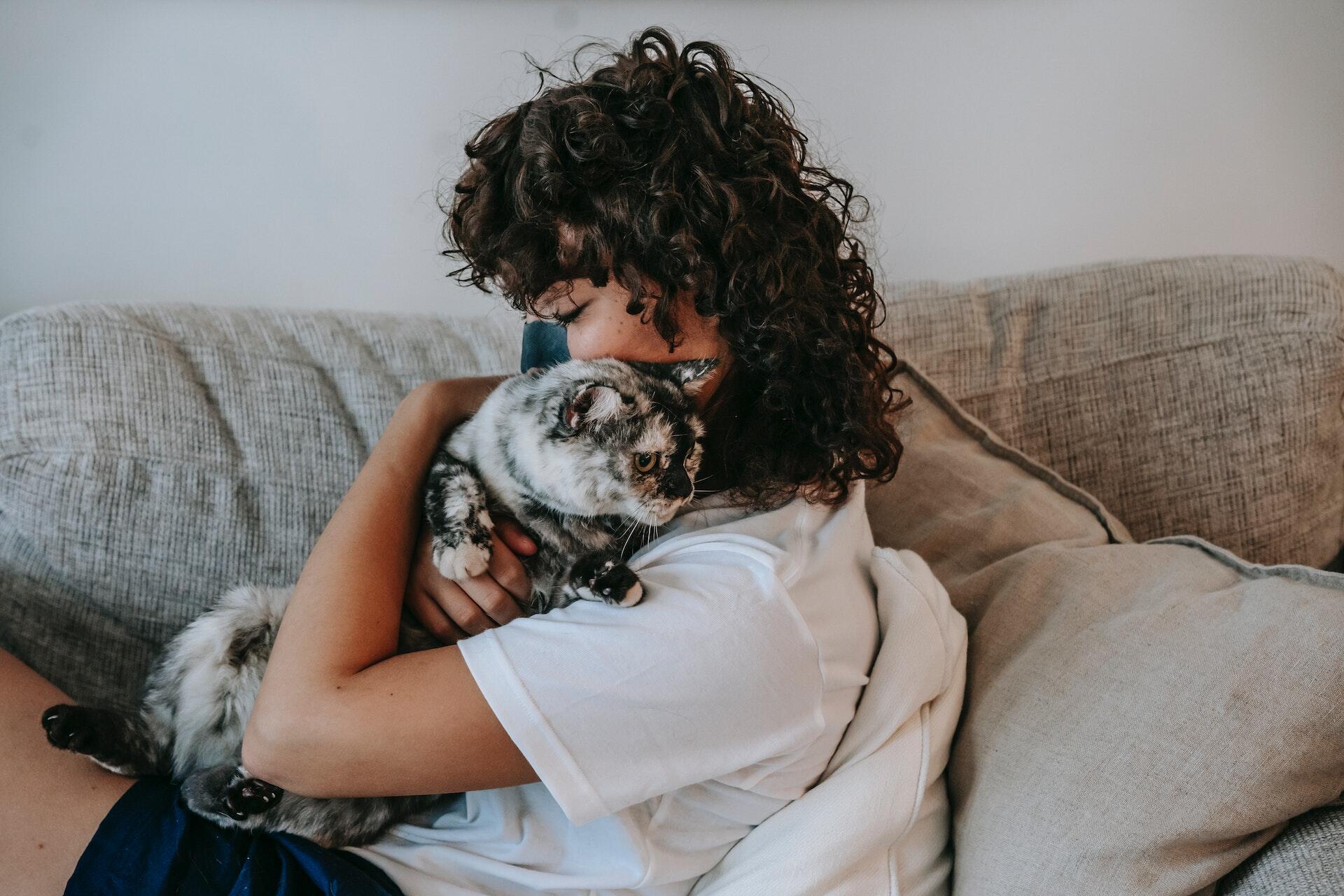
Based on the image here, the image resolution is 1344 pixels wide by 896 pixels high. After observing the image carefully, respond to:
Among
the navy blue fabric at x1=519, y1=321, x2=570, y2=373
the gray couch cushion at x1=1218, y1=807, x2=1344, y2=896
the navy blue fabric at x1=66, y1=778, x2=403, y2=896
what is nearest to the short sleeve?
the navy blue fabric at x1=66, y1=778, x2=403, y2=896

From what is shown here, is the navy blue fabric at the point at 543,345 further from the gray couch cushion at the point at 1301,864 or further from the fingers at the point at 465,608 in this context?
the gray couch cushion at the point at 1301,864

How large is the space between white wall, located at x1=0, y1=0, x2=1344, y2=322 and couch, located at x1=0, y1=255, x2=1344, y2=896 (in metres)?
0.35

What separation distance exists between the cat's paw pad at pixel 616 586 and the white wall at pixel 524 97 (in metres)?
1.22

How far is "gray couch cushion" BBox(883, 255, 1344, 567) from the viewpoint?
1620mm

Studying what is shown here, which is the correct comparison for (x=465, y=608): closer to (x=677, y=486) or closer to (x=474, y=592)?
(x=474, y=592)

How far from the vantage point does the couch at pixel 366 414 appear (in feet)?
4.61

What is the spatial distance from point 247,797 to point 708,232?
37.0 inches

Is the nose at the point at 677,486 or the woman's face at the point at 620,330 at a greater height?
the woman's face at the point at 620,330

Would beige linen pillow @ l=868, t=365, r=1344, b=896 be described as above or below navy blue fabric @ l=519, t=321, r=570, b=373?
below

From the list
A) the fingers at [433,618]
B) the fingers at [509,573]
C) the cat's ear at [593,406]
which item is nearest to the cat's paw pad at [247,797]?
the fingers at [433,618]

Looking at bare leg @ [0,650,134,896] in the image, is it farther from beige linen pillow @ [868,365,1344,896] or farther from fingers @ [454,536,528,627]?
beige linen pillow @ [868,365,1344,896]

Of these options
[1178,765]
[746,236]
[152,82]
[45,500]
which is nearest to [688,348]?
[746,236]

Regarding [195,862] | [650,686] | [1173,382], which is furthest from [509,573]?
[1173,382]

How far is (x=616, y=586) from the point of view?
3.39 feet
